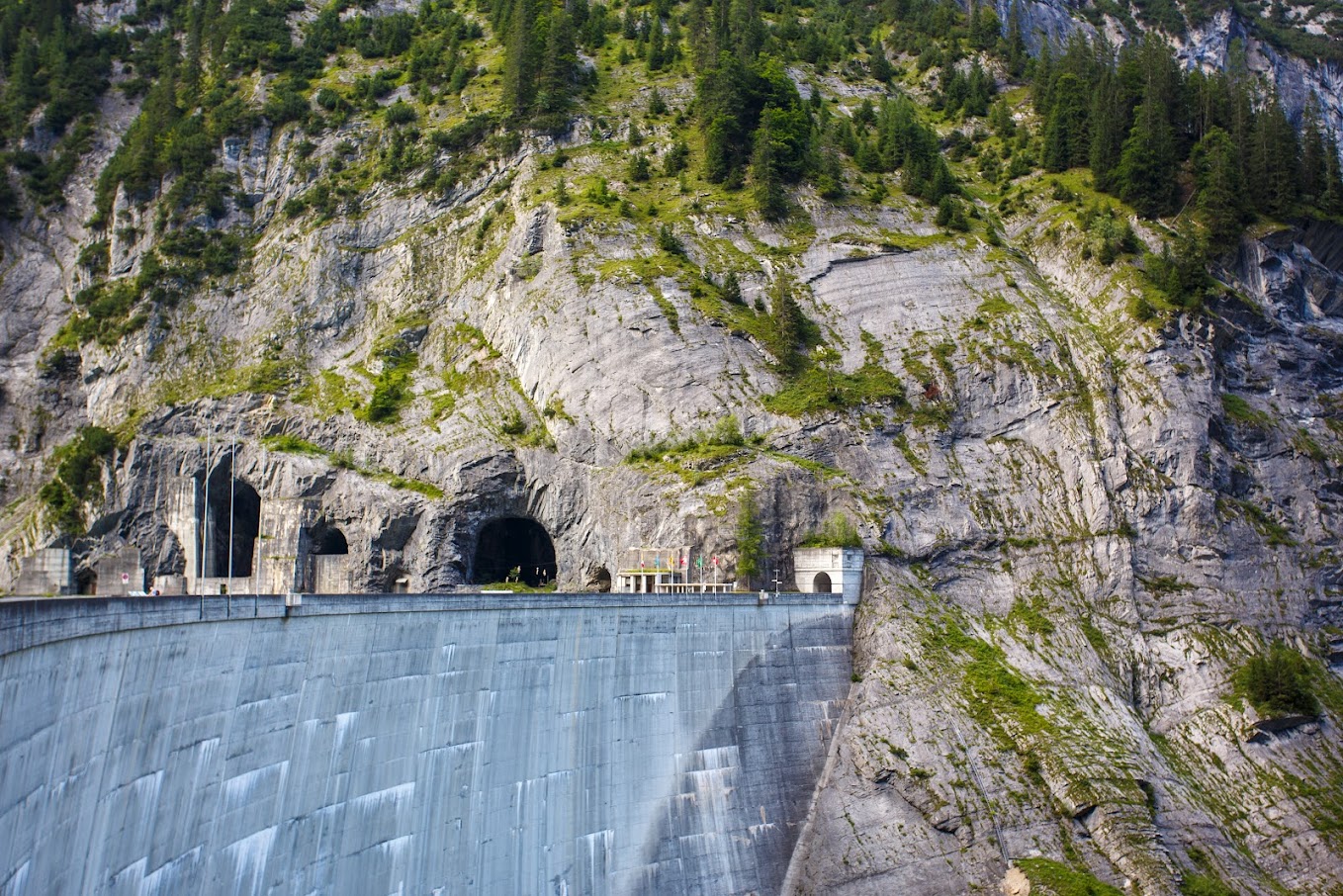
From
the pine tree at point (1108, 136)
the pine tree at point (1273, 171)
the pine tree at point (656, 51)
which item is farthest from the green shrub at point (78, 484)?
the pine tree at point (1273, 171)

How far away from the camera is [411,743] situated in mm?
34188

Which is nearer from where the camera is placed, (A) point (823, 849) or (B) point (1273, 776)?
(A) point (823, 849)

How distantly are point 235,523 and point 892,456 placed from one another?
4227 cm

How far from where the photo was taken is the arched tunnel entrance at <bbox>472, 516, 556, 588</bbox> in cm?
7175

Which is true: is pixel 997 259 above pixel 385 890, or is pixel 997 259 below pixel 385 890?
above

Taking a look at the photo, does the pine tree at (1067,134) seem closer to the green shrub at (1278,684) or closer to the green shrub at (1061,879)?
the green shrub at (1278,684)

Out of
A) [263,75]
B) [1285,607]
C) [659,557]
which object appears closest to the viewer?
[659,557]

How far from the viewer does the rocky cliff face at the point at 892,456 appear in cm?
5097

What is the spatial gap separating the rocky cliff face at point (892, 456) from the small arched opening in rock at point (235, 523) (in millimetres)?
1793

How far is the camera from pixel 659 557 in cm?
5741

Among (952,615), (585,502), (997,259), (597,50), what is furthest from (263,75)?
(952,615)

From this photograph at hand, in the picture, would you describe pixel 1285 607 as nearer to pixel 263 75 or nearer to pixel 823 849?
pixel 823 849

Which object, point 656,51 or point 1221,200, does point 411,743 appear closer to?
point 1221,200

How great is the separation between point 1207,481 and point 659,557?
105 feet
